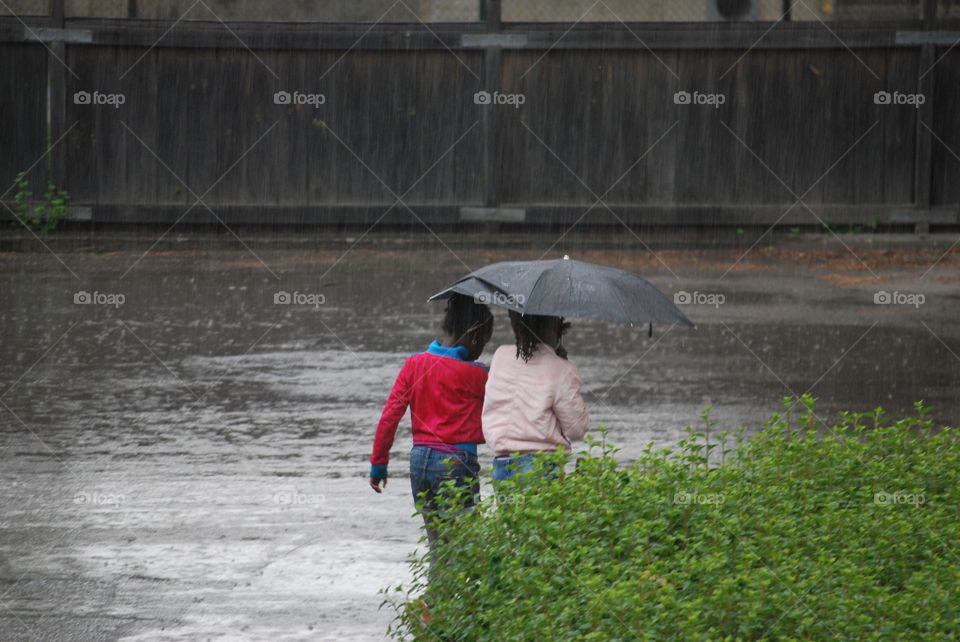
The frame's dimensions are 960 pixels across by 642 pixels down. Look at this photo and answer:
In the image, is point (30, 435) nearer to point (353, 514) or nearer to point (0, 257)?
point (353, 514)

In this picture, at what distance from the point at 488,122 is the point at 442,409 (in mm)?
12104

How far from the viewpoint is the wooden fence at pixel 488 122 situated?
1814 cm

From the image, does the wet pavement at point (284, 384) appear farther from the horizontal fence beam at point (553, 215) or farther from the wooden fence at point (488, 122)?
the wooden fence at point (488, 122)

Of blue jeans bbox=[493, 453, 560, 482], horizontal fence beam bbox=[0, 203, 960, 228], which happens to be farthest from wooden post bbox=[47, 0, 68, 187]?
blue jeans bbox=[493, 453, 560, 482]

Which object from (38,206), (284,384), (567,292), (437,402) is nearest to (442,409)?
(437,402)

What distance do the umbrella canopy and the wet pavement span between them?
1.44 meters

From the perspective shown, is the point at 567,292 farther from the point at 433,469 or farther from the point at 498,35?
the point at 498,35

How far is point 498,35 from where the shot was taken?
18031mm

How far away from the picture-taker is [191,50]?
18.4 metres

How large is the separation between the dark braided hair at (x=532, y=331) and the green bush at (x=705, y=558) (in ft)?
1.85

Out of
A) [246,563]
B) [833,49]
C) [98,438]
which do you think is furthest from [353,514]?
[833,49]

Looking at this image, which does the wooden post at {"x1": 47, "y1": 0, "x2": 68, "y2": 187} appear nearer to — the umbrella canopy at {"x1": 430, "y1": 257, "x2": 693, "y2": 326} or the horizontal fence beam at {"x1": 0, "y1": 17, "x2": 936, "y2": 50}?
the horizontal fence beam at {"x1": 0, "y1": 17, "x2": 936, "y2": 50}

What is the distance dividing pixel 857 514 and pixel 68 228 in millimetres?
14102

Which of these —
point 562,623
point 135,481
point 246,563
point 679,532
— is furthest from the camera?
point 135,481
